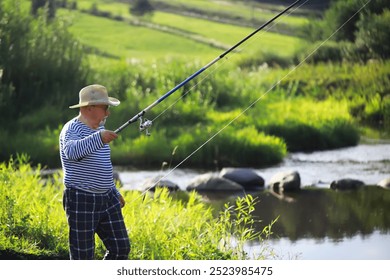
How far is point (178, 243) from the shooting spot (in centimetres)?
651

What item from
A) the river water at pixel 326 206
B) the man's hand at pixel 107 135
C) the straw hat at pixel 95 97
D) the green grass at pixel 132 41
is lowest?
the river water at pixel 326 206

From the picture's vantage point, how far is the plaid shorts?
214 inches

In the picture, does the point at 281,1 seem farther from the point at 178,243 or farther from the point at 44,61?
the point at 178,243

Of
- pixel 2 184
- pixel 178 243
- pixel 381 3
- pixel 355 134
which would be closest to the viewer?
pixel 178 243

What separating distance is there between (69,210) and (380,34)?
30.9 feet

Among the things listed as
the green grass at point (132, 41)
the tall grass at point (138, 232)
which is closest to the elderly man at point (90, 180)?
the tall grass at point (138, 232)

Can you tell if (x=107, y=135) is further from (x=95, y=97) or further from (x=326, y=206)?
(x=326, y=206)

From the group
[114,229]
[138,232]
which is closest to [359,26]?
[138,232]

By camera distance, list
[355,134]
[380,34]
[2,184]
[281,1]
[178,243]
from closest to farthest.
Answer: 1. [178,243]
2. [2,184]
3. [355,134]
4. [380,34]
5. [281,1]

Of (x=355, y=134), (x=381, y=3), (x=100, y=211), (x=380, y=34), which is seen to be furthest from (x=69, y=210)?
(x=380, y=34)

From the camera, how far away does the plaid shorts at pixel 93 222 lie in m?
5.44

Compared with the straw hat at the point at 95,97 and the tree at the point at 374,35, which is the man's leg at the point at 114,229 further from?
the tree at the point at 374,35

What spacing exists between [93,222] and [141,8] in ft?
43.1

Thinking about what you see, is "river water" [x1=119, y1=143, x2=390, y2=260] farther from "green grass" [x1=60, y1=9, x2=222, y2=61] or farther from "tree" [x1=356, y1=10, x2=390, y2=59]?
"green grass" [x1=60, y1=9, x2=222, y2=61]
